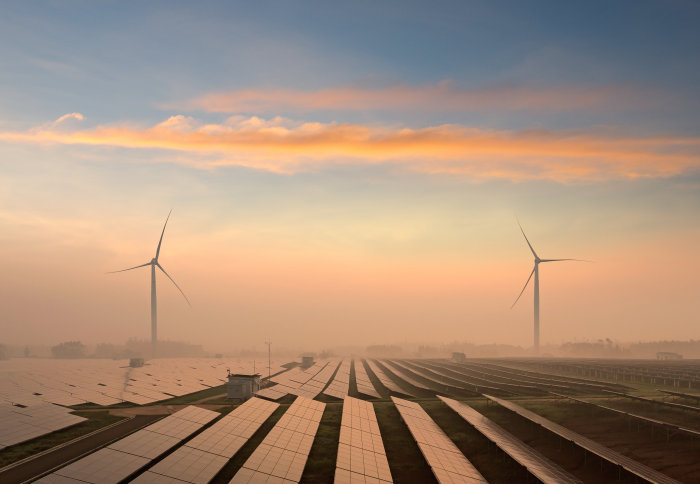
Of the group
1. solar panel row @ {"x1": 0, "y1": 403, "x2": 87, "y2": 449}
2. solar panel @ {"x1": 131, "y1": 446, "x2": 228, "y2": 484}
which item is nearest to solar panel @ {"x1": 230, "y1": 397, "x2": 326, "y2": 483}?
solar panel @ {"x1": 131, "y1": 446, "x2": 228, "y2": 484}

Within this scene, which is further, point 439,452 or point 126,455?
point 439,452

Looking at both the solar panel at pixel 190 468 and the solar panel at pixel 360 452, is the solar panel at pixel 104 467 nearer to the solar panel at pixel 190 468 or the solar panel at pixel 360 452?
the solar panel at pixel 190 468

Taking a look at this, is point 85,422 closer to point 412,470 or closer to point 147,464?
point 147,464

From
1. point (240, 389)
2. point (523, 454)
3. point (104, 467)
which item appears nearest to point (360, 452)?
point (523, 454)

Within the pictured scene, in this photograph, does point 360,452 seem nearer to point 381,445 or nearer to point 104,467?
point 381,445

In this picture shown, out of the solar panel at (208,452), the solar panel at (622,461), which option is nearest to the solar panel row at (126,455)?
the solar panel at (208,452)

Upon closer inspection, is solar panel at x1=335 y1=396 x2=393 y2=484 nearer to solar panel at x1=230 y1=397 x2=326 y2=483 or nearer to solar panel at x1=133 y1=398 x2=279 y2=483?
solar panel at x1=230 y1=397 x2=326 y2=483
